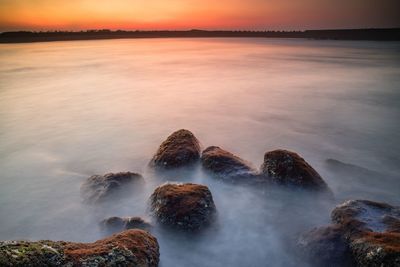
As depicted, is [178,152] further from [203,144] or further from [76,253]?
[76,253]

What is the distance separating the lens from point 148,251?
10.9ft

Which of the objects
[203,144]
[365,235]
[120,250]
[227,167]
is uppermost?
[120,250]

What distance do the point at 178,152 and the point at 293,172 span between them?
84.1 inches

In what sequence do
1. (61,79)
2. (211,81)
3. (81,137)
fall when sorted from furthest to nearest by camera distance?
(61,79)
(211,81)
(81,137)

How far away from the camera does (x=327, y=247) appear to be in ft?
12.5

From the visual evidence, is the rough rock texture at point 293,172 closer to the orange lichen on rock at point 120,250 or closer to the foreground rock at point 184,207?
the foreground rock at point 184,207

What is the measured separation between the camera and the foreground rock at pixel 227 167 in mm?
5762

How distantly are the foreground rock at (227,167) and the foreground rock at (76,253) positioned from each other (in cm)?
277

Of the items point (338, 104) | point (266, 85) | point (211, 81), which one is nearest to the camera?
point (338, 104)

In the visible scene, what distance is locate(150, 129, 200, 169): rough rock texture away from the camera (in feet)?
20.3

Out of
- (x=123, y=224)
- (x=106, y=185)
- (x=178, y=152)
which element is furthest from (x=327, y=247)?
(x=106, y=185)

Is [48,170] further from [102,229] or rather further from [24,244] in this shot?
[24,244]

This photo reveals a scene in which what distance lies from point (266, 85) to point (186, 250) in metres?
15.3

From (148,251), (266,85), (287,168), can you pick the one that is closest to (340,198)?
(287,168)
